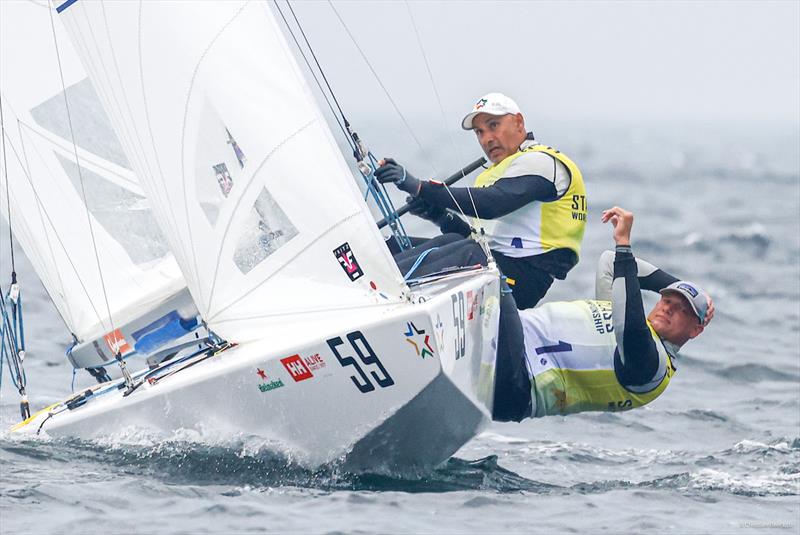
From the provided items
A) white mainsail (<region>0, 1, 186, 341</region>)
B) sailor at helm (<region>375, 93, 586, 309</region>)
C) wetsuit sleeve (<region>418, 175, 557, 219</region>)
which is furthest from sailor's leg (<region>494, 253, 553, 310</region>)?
white mainsail (<region>0, 1, 186, 341</region>)

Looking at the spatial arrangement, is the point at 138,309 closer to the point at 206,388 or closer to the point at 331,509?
the point at 206,388

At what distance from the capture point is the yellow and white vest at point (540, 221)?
6.07m

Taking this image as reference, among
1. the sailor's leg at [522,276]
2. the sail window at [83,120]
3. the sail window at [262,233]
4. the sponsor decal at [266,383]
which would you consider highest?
the sail window at [83,120]

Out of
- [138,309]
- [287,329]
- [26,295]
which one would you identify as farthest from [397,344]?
[26,295]

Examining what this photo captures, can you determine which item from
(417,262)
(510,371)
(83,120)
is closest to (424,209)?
(417,262)

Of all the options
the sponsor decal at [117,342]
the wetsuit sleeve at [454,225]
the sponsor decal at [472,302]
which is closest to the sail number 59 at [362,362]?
the sponsor decal at [472,302]

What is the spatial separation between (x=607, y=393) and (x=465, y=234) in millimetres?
974

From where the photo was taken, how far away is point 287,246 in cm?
541

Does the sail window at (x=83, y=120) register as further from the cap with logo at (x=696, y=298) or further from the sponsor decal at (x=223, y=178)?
the cap with logo at (x=696, y=298)

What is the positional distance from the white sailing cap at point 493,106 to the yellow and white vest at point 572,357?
840mm

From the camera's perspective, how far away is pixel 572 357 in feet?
19.4

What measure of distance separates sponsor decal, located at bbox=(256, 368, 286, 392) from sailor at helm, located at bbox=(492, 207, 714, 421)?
0.97 metres

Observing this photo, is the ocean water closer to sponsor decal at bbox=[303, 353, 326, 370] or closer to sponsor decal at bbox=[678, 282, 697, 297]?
sponsor decal at bbox=[303, 353, 326, 370]

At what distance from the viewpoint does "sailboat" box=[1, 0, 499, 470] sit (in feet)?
16.9
